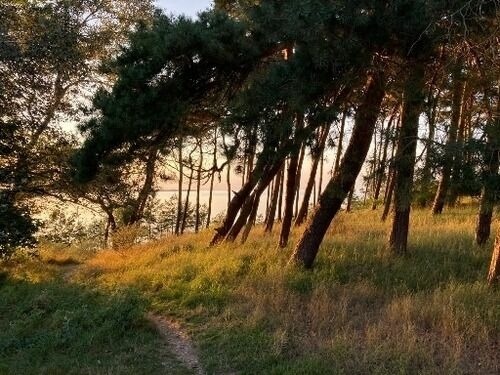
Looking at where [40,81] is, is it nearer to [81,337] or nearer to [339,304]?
[81,337]

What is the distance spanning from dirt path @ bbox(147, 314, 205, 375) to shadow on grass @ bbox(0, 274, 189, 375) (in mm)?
135

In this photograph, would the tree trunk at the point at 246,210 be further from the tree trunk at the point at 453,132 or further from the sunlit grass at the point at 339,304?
the tree trunk at the point at 453,132

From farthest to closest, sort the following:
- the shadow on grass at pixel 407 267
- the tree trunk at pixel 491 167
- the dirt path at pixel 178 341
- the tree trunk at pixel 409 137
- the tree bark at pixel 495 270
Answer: the shadow on grass at pixel 407 267 → the tree bark at pixel 495 270 → the tree trunk at pixel 409 137 → the dirt path at pixel 178 341 → the tree trunk at pixel 491 167

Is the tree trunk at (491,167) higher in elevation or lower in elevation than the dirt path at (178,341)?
higher

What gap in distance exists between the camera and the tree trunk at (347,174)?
884 cm

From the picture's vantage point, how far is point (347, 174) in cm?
916

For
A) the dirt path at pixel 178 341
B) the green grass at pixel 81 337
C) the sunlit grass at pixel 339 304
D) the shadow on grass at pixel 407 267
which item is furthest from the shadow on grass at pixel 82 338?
the shadow on grass at pixel 407 267

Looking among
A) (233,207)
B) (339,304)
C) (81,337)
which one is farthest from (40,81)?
(339,304)

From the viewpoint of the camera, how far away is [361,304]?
760cm

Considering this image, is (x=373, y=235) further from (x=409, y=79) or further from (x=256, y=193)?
(x=409, y=79)

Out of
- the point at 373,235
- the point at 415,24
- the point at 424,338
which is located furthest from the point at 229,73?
the point at 373,235

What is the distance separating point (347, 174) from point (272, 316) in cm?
306

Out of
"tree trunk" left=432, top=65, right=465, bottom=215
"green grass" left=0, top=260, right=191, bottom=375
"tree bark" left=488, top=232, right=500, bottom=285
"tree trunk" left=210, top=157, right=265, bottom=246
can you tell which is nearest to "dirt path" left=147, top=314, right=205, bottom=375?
"green grass" left=0, top=260, right=191, bottom=375

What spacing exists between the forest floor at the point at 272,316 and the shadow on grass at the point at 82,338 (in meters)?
0.02
